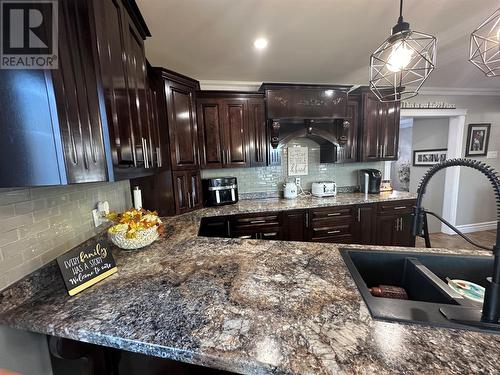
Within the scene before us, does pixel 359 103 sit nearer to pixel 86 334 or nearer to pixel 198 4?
pixel 198 4

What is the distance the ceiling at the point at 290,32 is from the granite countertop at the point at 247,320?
1699mm

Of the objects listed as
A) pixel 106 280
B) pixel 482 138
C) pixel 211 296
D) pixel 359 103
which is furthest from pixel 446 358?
pixel 482 138

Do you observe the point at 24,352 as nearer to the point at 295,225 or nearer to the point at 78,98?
the point at 78,98

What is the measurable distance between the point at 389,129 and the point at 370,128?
30cm

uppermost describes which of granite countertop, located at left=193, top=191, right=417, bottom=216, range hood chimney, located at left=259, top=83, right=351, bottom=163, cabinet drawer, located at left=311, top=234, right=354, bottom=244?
range hood chimney, located at left=259, top=83, right=351, bottom=163

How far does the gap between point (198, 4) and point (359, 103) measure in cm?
235

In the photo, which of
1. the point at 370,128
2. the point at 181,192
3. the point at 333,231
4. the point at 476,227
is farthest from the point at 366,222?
the point at 476,227

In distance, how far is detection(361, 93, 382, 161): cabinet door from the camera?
280 cm

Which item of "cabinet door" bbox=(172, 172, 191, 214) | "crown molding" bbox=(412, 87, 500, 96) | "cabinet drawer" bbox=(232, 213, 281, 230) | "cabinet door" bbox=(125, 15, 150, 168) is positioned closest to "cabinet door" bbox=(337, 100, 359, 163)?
"cabinet drawer" bbox=(232, 213, 281, 230)

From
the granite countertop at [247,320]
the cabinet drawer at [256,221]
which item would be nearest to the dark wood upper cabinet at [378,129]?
the cabinet drawer at [256,221]

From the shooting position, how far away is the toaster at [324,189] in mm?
2896

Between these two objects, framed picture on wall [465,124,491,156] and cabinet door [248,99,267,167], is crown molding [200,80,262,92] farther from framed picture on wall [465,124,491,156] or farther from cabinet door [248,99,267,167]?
framed picture on wall [465,124,491,156]

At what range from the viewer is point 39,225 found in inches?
37.8

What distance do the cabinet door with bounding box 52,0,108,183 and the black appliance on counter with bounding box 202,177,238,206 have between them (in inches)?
66.1
